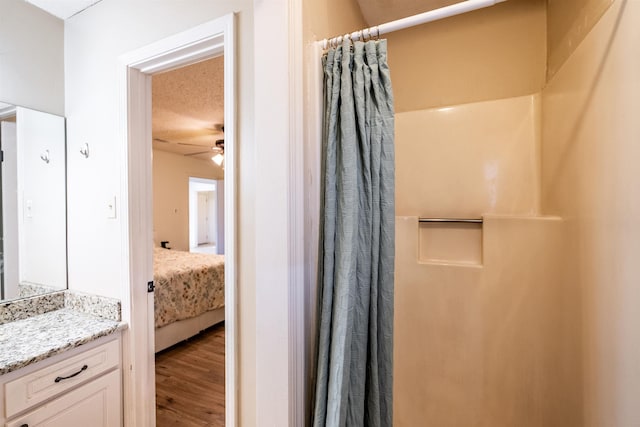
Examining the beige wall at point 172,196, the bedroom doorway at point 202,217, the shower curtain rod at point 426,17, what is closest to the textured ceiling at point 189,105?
the beige wall at point 172,196

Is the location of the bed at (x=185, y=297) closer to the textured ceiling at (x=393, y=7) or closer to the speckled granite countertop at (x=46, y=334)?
the speckled granite countertop at (x=46, y=334)

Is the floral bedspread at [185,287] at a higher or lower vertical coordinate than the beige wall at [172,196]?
lower

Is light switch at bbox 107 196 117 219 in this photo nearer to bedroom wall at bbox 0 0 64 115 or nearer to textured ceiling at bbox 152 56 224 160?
bedroom wall at bbox 0 0 64 115

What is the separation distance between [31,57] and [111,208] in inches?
36.1

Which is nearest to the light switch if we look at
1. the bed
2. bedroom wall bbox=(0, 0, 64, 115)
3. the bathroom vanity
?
the bathroom vanity

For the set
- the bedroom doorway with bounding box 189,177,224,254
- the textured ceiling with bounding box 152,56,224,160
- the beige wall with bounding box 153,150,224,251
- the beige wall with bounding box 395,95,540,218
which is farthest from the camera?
the bedroom doorway with bounding box 189,177,224,254

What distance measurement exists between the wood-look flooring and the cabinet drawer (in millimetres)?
859

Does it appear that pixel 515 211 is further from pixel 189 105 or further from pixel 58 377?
pixel 189 105

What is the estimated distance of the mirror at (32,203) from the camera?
1376 mm

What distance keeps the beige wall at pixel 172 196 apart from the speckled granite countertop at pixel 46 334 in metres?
3.81

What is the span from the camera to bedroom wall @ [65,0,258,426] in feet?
3.27

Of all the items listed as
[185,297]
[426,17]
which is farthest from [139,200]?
[185,297]

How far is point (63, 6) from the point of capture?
1.42 metres

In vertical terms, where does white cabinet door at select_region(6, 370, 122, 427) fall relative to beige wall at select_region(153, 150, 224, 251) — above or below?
below
